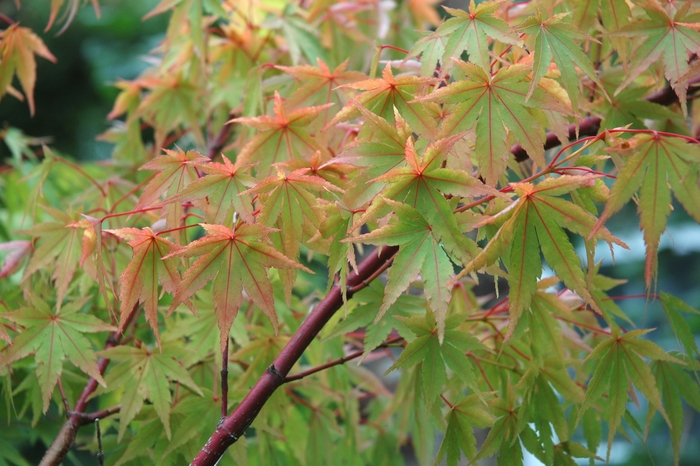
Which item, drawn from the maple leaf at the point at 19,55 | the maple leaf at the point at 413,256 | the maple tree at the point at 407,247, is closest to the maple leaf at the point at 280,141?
the maple tree at the point at 407,247

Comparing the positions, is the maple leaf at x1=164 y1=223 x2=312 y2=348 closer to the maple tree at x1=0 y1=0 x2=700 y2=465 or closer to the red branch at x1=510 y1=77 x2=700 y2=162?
the maple tree at x1=0 y1=0 x2=700 y2=465

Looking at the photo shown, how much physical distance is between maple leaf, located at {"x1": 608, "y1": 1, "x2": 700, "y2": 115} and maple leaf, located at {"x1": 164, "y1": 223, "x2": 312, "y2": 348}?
390mm

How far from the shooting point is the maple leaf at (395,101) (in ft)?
2.16

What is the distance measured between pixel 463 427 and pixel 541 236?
10.9 inches

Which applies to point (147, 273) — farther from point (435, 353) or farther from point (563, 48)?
point (563, 48)

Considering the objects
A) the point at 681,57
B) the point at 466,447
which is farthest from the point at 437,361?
the point at 681,57

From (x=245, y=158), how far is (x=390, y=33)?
917 millimetres

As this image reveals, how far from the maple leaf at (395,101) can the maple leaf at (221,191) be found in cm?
11

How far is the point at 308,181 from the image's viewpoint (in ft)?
2.01

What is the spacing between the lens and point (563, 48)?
60 cm

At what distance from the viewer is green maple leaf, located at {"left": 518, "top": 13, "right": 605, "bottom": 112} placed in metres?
0.59

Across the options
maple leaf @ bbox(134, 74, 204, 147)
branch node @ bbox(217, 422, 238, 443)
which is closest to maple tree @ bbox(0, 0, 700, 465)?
branch node @ bbox(217, 422, 238, 443)

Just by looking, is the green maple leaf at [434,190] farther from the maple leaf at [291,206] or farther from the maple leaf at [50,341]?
the maple leaf at [50,341]

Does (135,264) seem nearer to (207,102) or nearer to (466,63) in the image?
(466,63)
